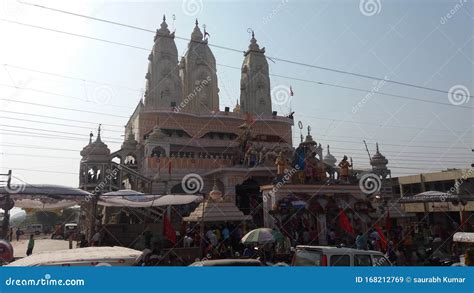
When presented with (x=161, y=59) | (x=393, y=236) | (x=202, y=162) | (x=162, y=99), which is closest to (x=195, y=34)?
(x=161, y=59)

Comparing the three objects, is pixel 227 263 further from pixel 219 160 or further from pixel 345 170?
pixel 219 160

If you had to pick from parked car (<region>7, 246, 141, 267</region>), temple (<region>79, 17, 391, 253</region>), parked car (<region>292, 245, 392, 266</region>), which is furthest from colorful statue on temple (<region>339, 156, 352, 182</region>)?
parked car (<region>7, 246, 141, 267</region>)

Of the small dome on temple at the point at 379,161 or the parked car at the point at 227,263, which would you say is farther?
the small dome on temple at the point at 379,161

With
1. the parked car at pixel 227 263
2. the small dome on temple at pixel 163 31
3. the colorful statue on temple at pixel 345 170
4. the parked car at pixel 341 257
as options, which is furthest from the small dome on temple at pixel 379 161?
the parked car at pixel 227 263

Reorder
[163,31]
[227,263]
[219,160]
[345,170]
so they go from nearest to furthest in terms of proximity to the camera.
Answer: [227,263]
[345,170]
[219,160]
[163,31]

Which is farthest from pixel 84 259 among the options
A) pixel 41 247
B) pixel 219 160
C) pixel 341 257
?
pixel 219 160

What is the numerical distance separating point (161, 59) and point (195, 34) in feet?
24.4

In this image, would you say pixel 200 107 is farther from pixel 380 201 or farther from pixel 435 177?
pixel 435 177

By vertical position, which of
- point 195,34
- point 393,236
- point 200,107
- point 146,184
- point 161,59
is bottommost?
point 393,236

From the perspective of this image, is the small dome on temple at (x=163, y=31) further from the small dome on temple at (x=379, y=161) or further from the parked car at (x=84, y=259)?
the parked car at (x=84, y=259)

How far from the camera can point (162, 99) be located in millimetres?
34375

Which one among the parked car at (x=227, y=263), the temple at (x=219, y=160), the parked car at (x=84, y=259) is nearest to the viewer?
the parked car at (x=84, y=259)

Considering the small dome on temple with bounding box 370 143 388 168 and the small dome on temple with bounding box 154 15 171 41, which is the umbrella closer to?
the small dome on temple with bounding box 370 143 388 168

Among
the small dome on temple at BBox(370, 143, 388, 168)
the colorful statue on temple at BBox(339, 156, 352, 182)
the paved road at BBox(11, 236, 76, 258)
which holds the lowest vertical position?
the paved road at BBox(11, 236, 76, 258)
